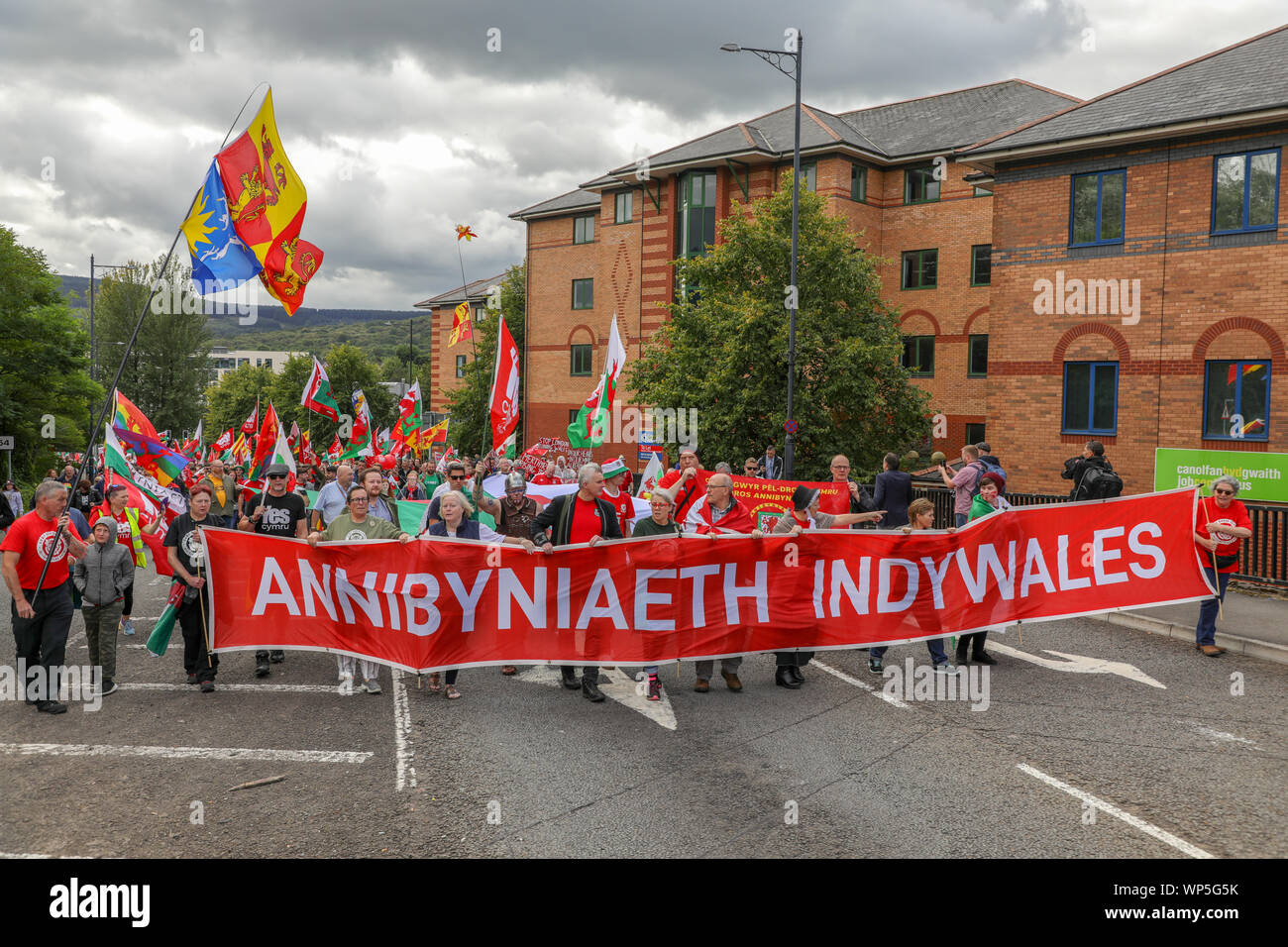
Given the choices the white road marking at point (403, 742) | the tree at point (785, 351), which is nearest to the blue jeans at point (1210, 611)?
the white road marking at point (403, 742)

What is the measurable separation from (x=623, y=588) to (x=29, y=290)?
30573 millimetres

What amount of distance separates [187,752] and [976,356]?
29.2 meters

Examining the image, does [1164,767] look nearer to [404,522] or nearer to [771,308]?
[404,522]

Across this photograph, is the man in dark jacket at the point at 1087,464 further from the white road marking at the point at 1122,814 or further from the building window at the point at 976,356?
the building window at the point at 976,356

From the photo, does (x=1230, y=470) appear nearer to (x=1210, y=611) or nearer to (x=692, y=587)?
(x=1210, y=611)

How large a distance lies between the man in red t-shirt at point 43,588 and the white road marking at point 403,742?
271 cm

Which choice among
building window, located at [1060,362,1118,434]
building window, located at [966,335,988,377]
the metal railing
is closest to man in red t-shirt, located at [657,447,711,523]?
the metal railing

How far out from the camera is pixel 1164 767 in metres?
6.34

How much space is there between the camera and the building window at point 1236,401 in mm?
18438

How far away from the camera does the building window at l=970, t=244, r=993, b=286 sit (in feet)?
103

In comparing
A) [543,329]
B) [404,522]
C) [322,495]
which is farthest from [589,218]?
[322,495]

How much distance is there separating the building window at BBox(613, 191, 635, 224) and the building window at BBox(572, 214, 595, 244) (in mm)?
3762

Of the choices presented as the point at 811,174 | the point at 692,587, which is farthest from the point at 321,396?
the point at 811,174

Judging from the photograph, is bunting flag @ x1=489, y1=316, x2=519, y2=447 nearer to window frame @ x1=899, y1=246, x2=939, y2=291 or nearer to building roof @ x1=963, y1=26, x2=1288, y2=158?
building roof @ x1=963, y1=26, x2=1288, y2=158
